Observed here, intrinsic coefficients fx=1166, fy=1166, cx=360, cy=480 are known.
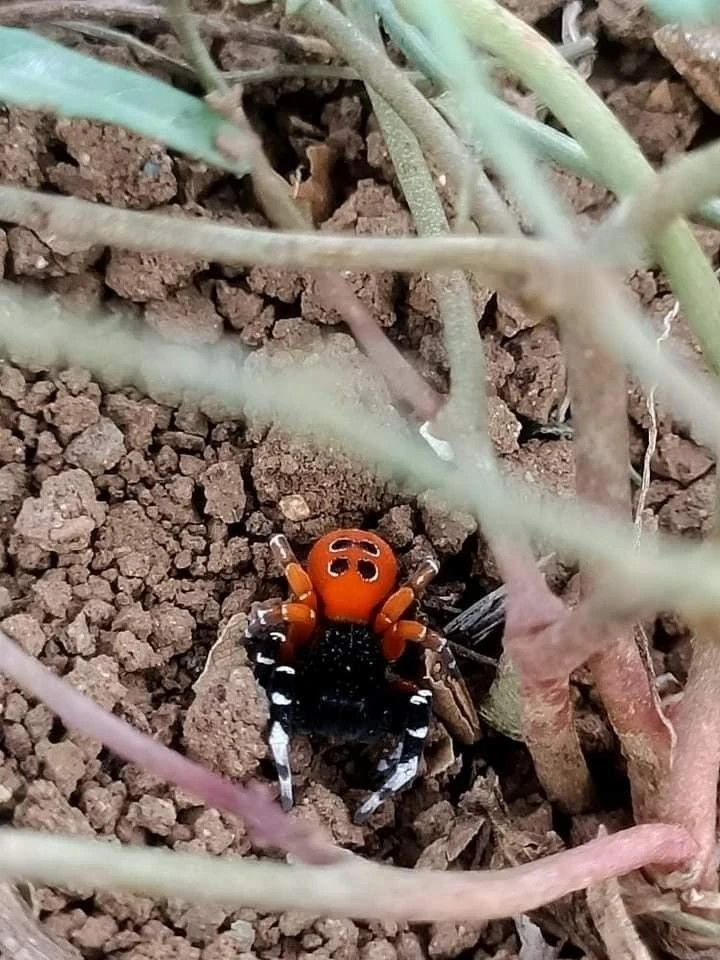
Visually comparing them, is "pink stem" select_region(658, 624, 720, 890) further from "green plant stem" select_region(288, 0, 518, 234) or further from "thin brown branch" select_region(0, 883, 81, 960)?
"thin brown branch" select_region(0, 883, 81, 960)

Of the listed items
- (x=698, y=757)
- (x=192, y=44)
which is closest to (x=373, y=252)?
(x=192, y=44)

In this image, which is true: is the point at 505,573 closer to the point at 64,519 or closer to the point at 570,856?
the point at 570,856

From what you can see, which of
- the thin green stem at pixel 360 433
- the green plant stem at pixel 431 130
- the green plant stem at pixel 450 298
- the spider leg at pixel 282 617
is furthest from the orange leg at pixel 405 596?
the thin green stem at pixel 360 433

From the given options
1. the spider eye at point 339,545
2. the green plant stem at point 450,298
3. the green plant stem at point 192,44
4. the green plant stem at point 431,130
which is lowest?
the spider eye at point 339,545

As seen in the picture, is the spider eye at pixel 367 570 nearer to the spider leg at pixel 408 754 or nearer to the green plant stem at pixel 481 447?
the spider leg at pixel 408 754

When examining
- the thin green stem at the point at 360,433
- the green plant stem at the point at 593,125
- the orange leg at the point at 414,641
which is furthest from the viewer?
the orange leg at the point at 414,641

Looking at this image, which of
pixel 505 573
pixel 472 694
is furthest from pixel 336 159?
pixel 505 573
